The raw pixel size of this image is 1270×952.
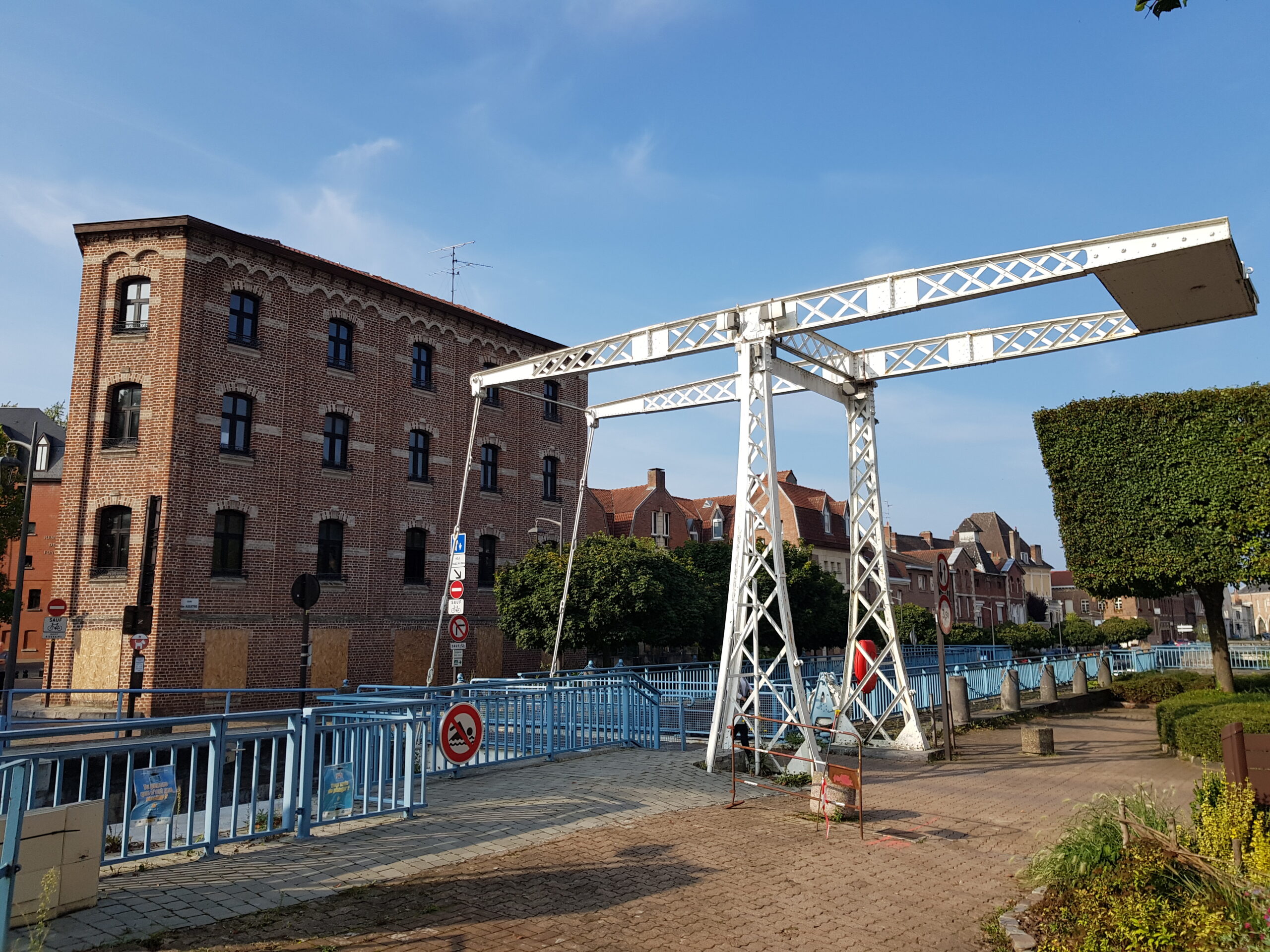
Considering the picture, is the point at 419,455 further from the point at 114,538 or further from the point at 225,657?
the point at 114,538

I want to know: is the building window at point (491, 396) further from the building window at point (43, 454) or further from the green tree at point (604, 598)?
the building window at point (43, 454)

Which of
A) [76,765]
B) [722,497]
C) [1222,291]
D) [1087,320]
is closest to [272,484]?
[76,765]

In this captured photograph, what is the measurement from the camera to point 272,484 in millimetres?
24266

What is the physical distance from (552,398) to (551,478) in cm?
304

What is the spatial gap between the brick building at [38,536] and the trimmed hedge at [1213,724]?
157 ft

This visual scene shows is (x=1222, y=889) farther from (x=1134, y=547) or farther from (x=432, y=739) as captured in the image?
(x=1134, y=547)

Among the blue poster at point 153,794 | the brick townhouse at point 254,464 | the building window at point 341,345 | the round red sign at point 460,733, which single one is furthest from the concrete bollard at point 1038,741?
the building window at point 341,345

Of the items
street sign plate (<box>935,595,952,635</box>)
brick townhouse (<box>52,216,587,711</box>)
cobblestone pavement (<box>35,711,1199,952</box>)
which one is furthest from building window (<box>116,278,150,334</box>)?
street sign plate (<box>935,595,952,635</box>)

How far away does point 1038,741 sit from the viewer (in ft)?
47.6

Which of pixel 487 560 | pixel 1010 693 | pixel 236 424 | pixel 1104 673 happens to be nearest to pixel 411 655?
pixel 487 560

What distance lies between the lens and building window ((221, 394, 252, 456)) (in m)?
23.6

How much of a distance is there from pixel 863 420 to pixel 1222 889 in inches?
395

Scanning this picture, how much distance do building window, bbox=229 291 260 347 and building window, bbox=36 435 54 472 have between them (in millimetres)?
24486

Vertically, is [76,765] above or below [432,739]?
below
